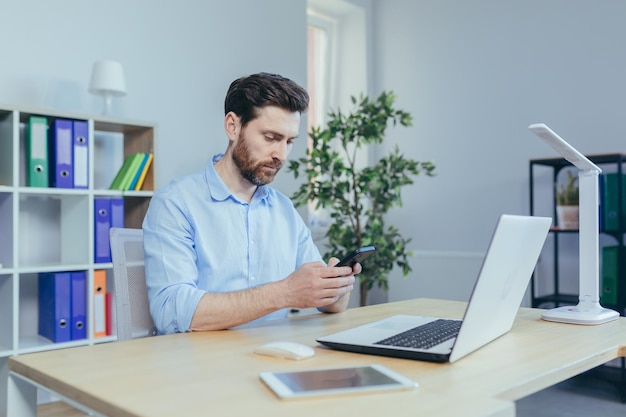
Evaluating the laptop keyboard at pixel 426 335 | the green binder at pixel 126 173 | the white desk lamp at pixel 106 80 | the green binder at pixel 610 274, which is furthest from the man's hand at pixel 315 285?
the green binder at pixel 610 274

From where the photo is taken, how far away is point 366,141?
11.1ft

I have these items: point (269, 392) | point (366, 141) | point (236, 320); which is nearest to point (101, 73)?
point (366, 141)

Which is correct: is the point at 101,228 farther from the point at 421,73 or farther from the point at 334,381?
the point at 421,73

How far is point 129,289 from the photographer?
4.81ft

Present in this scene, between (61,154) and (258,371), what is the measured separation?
1931mm

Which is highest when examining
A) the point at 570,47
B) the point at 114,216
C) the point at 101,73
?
the point at 570,47

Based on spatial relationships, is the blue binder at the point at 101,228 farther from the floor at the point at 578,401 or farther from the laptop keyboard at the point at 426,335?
the laptop keyboard at the point at 426,335

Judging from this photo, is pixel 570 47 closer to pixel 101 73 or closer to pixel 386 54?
pixel 386 54

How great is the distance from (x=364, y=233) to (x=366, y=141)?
1.70 feet

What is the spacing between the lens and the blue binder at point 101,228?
2641 millimetres

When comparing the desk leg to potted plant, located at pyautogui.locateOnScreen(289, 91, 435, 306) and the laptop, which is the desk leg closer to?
the laptop

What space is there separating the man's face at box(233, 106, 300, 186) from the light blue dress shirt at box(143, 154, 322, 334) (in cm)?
8

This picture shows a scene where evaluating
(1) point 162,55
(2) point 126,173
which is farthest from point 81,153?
(1) point 162,55

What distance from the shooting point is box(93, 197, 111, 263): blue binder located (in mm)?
2641
